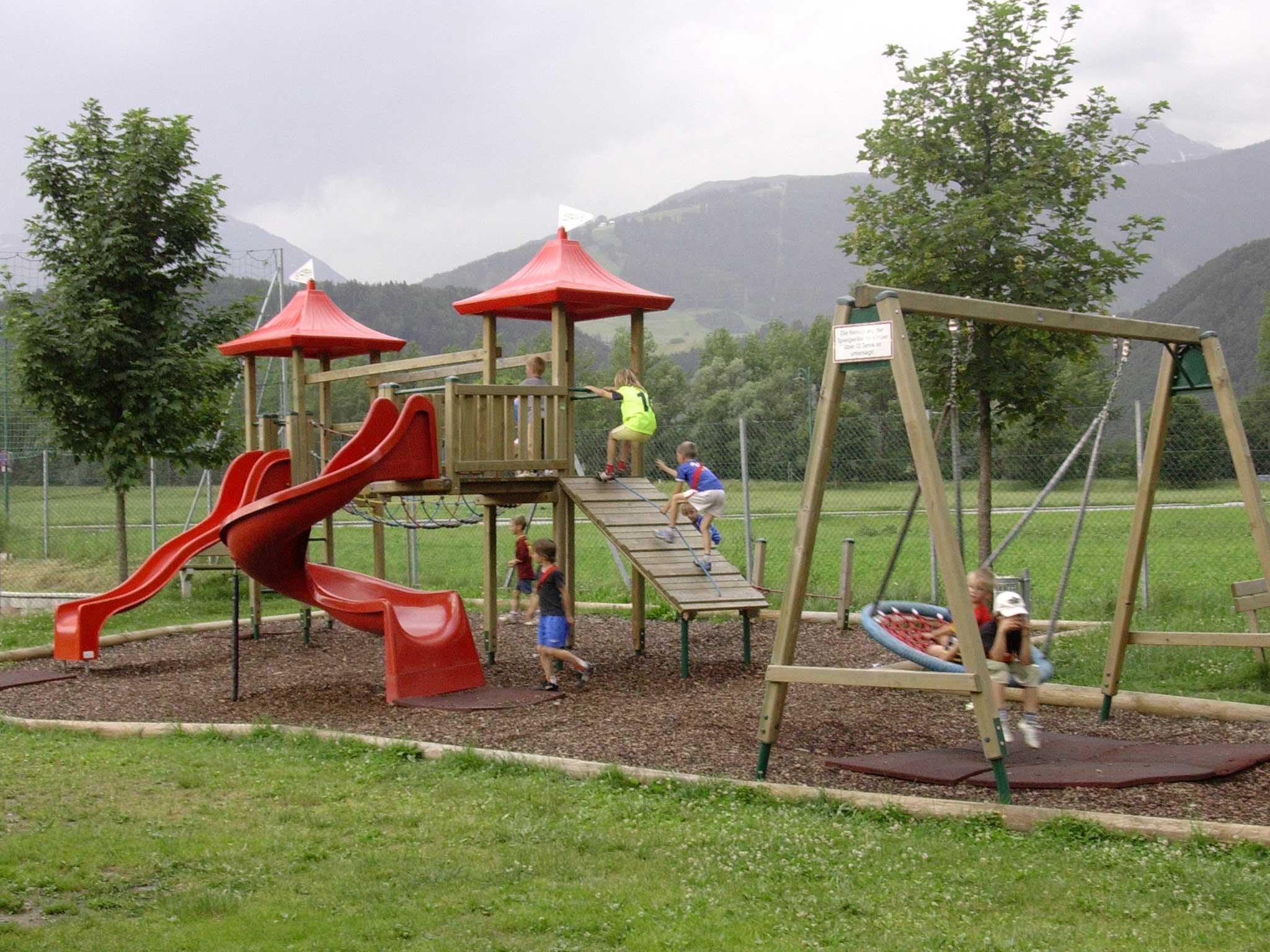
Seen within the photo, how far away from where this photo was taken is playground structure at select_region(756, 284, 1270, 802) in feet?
20.4

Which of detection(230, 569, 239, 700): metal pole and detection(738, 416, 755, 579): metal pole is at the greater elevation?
detection(738, 416, 755, 579): metal pole

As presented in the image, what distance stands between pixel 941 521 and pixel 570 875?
2557 mm

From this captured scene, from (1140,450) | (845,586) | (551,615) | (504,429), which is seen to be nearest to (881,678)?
(551,615)

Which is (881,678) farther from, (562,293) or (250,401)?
(250,401)

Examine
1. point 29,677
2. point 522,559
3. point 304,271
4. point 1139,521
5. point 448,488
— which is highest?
point 304,271

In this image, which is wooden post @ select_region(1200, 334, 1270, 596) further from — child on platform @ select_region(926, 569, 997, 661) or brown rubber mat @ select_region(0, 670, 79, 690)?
brown rubber mat @ select_region(0, 670, 79, 690)

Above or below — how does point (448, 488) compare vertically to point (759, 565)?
above

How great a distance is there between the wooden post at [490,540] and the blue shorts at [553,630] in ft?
4.88

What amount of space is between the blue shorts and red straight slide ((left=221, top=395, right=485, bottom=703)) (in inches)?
27.0

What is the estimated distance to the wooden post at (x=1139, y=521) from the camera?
27.9 ft

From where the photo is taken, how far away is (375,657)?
41.4 ft

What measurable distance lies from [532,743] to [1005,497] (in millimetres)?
13160

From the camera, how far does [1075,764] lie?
6.97m

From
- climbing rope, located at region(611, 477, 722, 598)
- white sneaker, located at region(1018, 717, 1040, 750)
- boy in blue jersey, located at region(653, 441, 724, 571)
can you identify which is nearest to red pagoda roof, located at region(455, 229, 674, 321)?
boy in blue jersey, located at region(653, 441, 724, 571)
